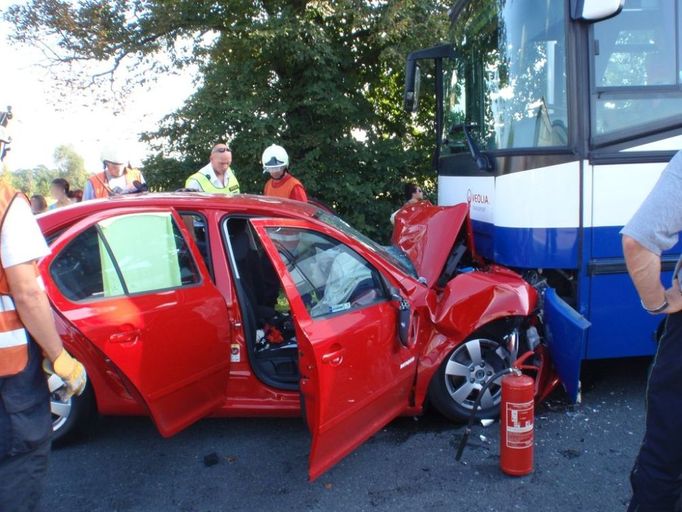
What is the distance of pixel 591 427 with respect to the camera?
12.1ft

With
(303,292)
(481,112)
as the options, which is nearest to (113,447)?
(303,292)

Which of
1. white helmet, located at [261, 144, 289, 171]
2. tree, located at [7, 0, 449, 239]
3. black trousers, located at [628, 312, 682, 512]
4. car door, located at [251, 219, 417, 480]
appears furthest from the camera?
tree, located at [7, 0, 449, 239]

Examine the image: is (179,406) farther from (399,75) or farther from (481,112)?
(399,75)

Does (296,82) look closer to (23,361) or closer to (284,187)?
(284,187)

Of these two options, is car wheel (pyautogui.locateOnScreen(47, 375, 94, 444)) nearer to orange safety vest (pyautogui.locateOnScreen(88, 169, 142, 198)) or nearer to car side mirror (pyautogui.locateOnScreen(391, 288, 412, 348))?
car side mirror (pyautogui.locateOnScreen(391, 288, 412, 348))

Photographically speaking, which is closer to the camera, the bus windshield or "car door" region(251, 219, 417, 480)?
"car door" region(251, 219, 417, 480)

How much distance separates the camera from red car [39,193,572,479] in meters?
2.92

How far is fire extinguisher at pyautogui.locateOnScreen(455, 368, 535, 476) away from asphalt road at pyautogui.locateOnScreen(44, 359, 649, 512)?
0.09 meters

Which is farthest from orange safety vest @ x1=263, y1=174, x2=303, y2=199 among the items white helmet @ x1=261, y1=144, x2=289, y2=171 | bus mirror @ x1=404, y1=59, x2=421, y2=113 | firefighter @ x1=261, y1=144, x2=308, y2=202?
bus mirror @ x1=404, y1=59, x2=421, y2=113

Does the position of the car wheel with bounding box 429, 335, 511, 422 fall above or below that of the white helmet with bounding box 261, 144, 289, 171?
below

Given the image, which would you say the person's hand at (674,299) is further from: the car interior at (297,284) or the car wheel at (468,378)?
the car wheel at (468,378)

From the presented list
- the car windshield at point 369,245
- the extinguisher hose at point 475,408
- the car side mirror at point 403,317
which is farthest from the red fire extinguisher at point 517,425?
the car windshield at point 369,245

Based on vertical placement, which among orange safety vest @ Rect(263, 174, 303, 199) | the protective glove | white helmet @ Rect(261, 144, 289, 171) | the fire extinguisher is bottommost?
the fire extinguisher

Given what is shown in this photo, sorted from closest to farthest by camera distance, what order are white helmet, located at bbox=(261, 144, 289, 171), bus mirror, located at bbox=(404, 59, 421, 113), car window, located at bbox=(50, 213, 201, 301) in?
car window, located at bbox=(50, 213, 201, 301) → bus mirror, located at bbox=(404, 59, 421, 113) → white helmet, located at bbox=(261, 144, 289, 171)
